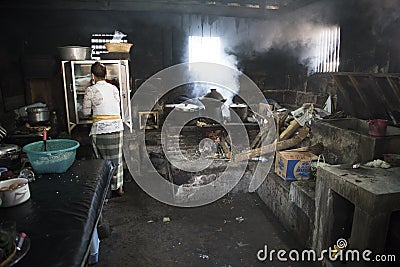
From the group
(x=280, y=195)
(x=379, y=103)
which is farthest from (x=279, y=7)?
(x=280, y=195)

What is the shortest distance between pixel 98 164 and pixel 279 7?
8.05 meters

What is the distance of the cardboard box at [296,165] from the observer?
4359 mm

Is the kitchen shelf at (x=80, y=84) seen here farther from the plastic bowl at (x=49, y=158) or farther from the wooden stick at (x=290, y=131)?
the wooden stick at (x=290, y=131)

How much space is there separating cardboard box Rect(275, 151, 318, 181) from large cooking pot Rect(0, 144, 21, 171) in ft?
14.5

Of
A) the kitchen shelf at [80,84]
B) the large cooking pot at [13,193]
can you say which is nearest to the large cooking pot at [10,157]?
the kitchen shelf at [80,84]

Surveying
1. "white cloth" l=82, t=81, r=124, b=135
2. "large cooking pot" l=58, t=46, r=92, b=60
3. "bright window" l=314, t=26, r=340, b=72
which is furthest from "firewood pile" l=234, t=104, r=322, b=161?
"large cooking pot" l=58, t=46, r=92, b=60

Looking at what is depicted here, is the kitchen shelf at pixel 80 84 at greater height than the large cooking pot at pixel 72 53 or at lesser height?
lesser

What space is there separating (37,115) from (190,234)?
4.23m

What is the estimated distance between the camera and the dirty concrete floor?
354 cm

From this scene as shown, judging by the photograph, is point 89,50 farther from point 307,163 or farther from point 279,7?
point 279,7

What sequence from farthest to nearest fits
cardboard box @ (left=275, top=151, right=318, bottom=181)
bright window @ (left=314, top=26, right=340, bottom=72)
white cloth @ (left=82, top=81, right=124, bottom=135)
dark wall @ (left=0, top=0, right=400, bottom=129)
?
bright window @ (left=314, top=26, right=340, bottom=72) < dark wall @ (left=0, top=0, right=400, bottom=129) < white cloth @ (left=82, top=81, right=124, bottom=135) < cardboard box @ (left=275, top=151, right=318, bottom=181)

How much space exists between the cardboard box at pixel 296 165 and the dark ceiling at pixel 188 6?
5.31m

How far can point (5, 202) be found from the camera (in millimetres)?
2186

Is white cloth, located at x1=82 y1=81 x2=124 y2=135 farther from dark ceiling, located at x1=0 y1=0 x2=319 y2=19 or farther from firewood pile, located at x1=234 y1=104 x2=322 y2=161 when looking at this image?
dark ceiling, located at x1=0 y1=0 x2=319 y2=19
